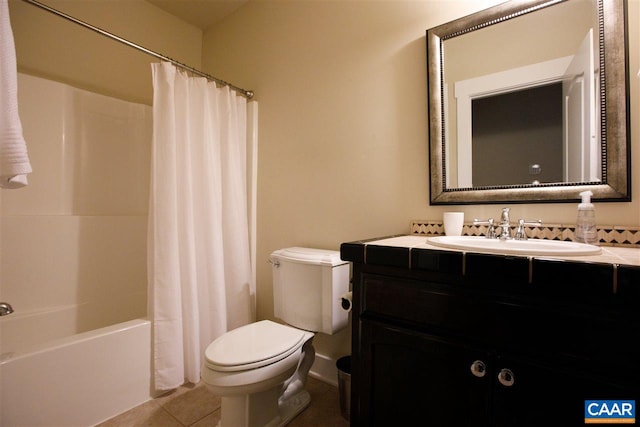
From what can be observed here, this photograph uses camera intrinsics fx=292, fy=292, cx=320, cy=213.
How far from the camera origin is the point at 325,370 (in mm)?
1744

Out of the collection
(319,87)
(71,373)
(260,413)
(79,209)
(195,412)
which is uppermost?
(319,87)

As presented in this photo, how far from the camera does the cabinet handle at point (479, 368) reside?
2.62 ft

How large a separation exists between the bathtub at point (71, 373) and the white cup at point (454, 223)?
160 centimetres

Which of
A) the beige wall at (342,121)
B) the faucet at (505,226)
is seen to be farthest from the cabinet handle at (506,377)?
the beige wall at (342,121)

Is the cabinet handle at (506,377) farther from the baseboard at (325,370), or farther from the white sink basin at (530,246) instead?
the baseboard at (325,370)

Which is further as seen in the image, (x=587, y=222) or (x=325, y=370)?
(x=325, y=370)

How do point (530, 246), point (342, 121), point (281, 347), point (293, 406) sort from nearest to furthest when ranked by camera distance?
point (530, 246) → point (281, 347) → point (293, 406) → point (342, 121)

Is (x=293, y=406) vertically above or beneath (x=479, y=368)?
beneath

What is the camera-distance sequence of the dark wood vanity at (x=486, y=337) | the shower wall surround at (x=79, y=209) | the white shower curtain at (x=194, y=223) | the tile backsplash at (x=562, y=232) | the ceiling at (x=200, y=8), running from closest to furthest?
1. the dark wood vanity at (x=486, y=337)
2. the tile backsplash at (x=562, y=232)
3. the white shower curtain at (x=194, y=223)
4. the shower wall surround at (x=79, y=209)
5. the ceiling at (x=200, y=8)

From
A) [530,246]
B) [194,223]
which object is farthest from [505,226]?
[194,223]

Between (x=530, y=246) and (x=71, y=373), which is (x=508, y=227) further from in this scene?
(x=71, y=373)

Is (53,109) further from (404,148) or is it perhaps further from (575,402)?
(575,402)

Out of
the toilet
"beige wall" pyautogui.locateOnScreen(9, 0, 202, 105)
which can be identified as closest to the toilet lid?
the toilet

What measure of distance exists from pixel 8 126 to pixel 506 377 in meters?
1.85
